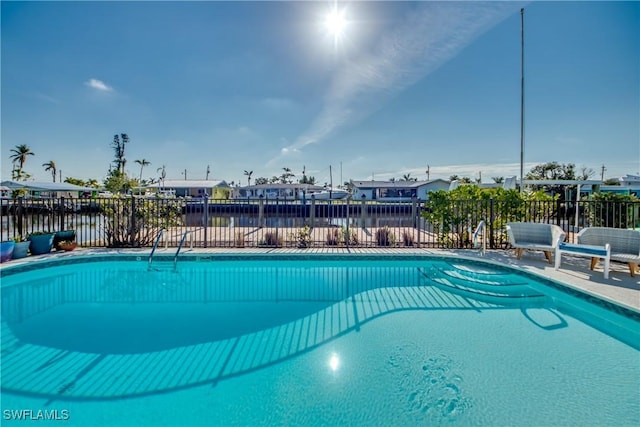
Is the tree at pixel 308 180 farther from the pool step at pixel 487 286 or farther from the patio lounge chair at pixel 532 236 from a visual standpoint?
the pool step at pixel 487 286

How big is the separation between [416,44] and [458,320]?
8851mm

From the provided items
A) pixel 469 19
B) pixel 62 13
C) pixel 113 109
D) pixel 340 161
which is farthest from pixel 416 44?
pixel 340 161

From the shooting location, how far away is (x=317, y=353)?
10.6 ft

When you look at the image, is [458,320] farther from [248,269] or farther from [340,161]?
[340,161]

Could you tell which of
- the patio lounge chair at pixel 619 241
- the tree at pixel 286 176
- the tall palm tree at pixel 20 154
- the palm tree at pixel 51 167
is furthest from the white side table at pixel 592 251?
the palm tree at pixel 51 167

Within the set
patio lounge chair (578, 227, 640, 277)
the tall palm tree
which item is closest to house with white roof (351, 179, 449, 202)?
patio lounge chair (578, 227, 640, 277)

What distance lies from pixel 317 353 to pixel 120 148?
5252 cm

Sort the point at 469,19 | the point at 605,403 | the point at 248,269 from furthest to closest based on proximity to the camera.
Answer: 1. the point at 469,19
2. the point at 248,269
3. the point at 605,403

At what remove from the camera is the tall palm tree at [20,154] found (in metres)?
40.1

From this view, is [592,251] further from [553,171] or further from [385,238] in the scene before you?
[553,171]

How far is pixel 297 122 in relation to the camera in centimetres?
1683

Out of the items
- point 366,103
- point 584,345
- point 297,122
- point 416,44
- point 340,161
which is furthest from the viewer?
point 340,161

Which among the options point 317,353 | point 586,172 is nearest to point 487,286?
point 317,353

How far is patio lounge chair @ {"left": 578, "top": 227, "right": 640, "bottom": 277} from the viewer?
496 centimetres
